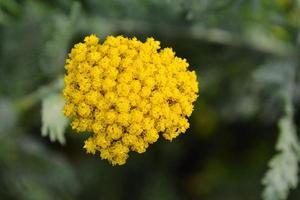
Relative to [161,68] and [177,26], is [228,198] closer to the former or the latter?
[177,26]

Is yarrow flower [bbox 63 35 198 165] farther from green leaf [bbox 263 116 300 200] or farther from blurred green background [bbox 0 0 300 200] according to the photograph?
green leaf [bbox 263 116 300 200]

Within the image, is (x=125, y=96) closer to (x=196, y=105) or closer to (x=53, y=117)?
(x=53, y=117)

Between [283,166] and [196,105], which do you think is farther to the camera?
[196,105]

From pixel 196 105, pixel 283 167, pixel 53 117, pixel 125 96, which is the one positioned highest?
pixel 196 105

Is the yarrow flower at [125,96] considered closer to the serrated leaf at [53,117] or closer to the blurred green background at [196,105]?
the serrated leaf at [53,117]

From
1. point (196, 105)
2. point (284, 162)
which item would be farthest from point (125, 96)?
point (196, 105)

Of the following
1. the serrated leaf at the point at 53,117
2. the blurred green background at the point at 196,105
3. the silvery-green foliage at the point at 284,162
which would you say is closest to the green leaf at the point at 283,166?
the silvery-green foliage at the point at 284,162
